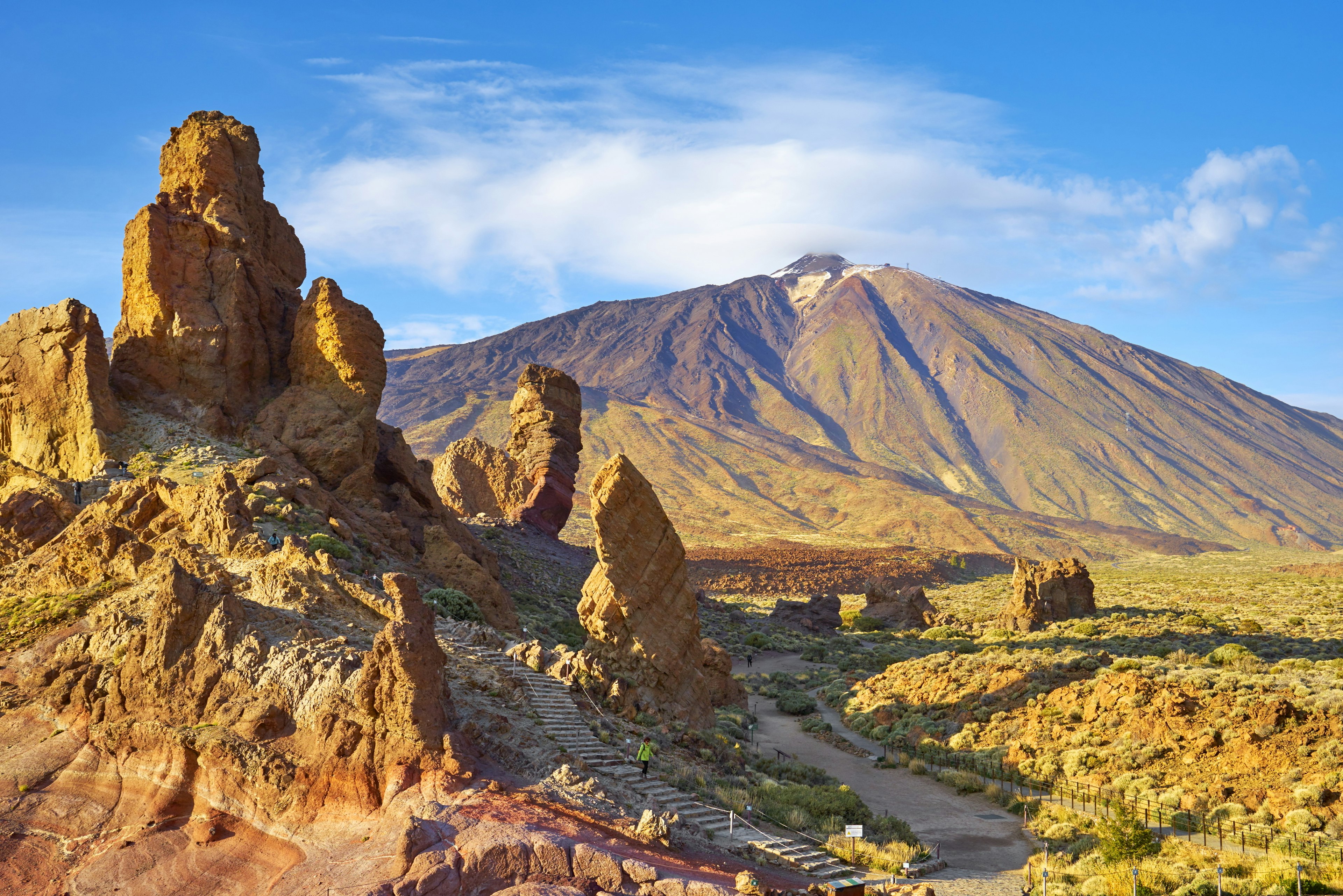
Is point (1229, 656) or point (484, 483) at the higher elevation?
point (484, 483)

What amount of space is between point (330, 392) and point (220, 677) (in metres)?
17.5

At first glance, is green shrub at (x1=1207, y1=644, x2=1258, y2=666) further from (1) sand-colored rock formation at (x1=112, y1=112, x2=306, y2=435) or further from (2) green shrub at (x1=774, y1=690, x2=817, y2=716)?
(1) sand-colored rock formation at (x1=112, y1=112, x2=306, y2=435)

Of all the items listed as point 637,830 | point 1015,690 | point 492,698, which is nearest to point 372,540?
point 492,698

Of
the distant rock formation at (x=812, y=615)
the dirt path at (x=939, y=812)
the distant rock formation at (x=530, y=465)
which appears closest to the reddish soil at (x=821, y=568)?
the distant rock formation at (x=812, y=615)

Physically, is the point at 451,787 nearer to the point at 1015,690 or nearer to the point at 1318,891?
the point at 1318,891

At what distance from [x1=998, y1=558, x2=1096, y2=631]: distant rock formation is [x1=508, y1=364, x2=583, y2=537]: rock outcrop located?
87.6ft

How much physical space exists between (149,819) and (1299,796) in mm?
22168

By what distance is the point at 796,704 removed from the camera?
120ft

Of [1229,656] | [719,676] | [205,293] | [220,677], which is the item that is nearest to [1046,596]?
[1229,656]

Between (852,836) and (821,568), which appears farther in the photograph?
(821,568)

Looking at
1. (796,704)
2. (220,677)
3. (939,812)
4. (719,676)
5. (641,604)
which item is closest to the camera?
(220,677)

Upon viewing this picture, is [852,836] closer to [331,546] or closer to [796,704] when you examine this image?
[331,546]

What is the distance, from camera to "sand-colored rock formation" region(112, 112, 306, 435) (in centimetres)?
3109

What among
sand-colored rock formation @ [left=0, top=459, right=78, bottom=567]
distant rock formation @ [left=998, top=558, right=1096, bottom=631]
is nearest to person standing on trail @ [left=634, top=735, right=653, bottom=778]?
sand-colored rock formation @ [left=0, top=459, right=78, bottom=567]
